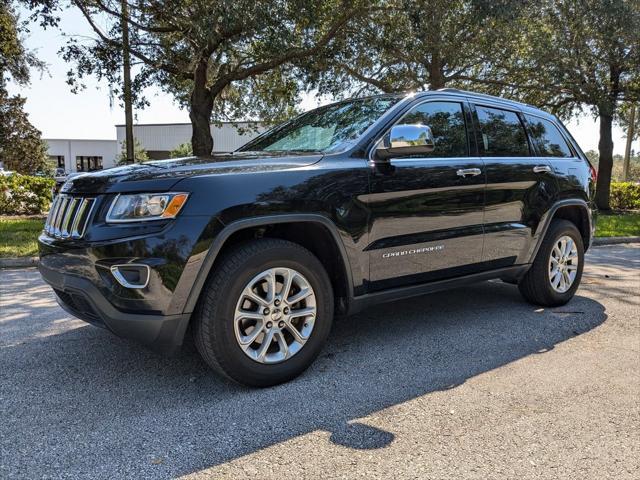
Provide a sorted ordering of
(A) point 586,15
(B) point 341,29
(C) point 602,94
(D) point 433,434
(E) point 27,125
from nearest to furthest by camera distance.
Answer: (D) point 433,434, (B) point 341,29, (A) point 586,15, (C) point 602,94, (E) point 27,125

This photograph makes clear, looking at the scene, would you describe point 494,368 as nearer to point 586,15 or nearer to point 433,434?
point 433,434

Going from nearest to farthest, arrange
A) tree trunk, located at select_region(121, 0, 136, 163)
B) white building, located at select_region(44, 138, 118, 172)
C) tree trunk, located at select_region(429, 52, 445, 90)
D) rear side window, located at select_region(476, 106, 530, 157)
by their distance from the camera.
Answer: rear side window, located at select_region(476, 106, 530, 157)
tree trunk, located at select_region(121, 0, 136, 163)
tree trunk, located at select_region(429, 52, 445, 90)
white building, located at select_region(44, 138, 118, 172)

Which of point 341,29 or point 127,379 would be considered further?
point 341,29

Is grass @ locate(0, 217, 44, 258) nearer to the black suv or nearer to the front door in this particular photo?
the black suv

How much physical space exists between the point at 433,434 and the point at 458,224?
184 cm

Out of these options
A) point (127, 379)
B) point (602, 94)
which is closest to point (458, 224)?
point (127, 379)

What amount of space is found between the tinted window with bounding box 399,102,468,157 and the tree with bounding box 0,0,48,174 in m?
12.3

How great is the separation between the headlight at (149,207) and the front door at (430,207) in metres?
1.28

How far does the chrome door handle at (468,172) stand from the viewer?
4171mm

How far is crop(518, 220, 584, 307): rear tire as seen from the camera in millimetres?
5047

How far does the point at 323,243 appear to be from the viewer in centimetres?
355

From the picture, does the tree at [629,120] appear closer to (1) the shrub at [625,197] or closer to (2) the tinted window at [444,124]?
(1) the shrub at [625,197]

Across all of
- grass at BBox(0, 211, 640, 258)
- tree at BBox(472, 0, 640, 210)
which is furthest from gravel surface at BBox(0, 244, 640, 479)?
tree at BBox(472, 0, 640, 210)

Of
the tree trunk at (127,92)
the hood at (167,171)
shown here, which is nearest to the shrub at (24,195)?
the tree trunk at (127,92)
